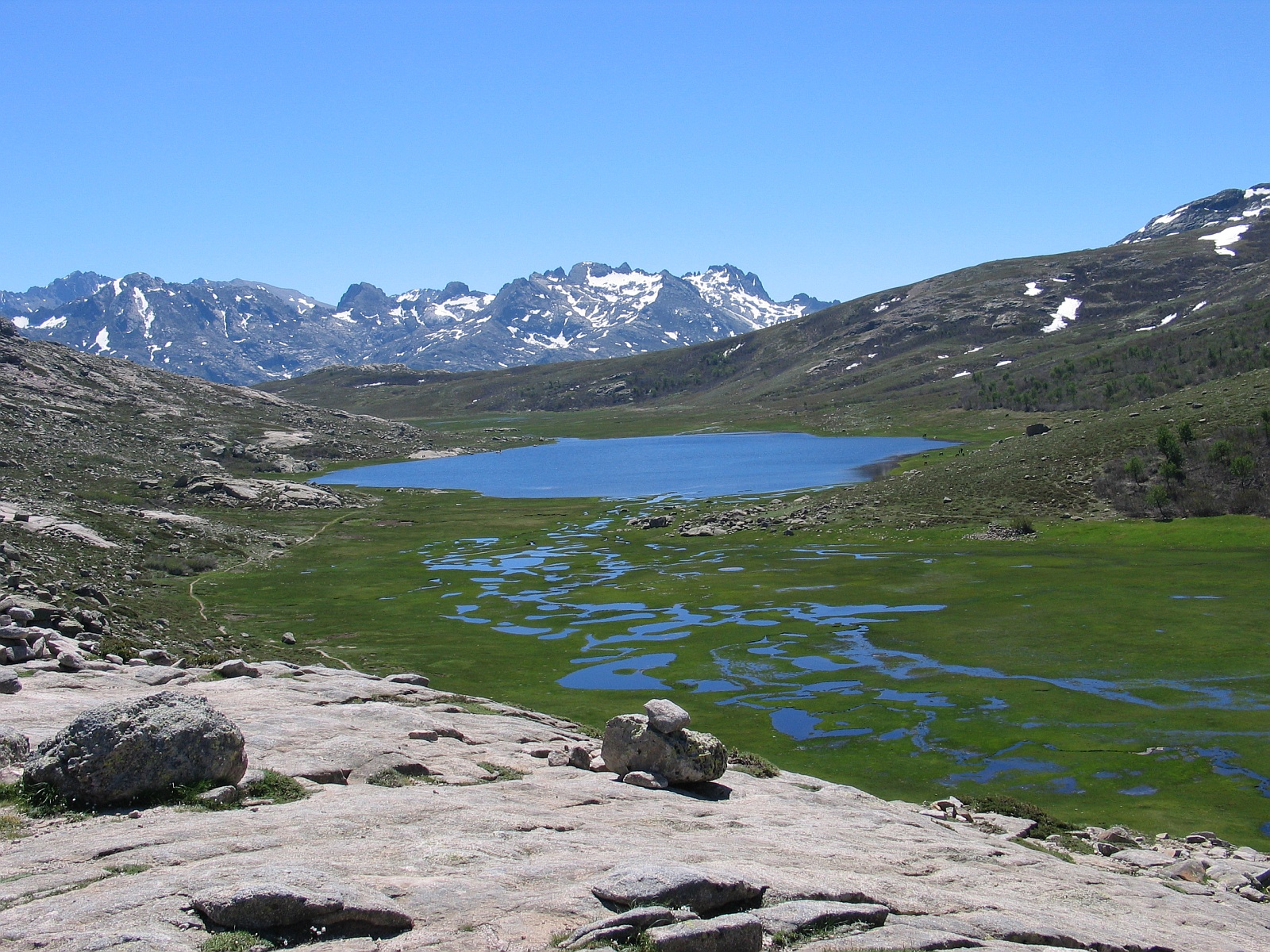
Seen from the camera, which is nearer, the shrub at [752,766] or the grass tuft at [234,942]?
the grass tuft at [234,942]

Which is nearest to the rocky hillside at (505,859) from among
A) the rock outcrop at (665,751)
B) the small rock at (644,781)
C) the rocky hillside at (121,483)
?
the small rock at (644,781)

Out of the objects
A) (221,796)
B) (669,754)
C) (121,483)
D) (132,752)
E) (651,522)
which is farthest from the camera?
(121,483)

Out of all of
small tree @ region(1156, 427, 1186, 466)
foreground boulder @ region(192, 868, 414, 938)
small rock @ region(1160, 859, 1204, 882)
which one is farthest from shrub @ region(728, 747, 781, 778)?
small tree @ region(1156, 427, 1186, 466)

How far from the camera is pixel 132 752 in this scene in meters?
17.7

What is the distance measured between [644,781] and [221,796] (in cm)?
1019

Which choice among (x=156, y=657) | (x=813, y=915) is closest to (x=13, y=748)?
(x=813, y=915)

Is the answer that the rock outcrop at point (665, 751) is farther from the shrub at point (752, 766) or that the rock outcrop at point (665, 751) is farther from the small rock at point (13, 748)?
the small rock at point (13, 748)

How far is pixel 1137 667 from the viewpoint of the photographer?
46.1m

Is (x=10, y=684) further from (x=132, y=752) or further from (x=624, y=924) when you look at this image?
(x=624, y=924)

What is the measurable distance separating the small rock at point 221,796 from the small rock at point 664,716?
995cm

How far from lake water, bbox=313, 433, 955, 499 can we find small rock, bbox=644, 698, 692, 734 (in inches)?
4026

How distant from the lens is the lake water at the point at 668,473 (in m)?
137

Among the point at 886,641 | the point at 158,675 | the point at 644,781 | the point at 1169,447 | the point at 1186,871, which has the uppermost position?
the point at 1169,447

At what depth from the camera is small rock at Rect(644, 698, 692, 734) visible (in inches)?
942
